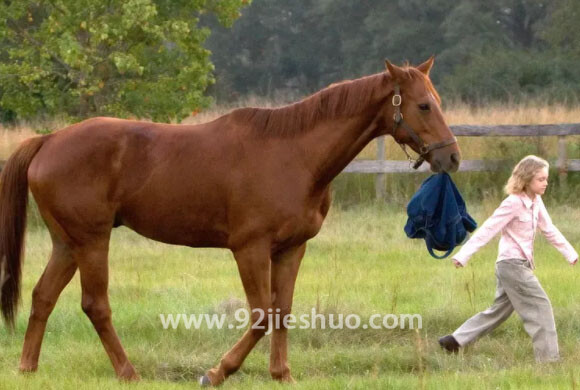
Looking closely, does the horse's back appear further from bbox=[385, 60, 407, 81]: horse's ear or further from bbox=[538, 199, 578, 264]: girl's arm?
bbox=[538, 199, 578, 264]: girl's arm

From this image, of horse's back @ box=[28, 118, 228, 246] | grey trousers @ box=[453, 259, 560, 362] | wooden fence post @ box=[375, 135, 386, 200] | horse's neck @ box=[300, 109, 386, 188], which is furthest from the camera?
wooden fence post @ box=[375, 135, 386, 200]

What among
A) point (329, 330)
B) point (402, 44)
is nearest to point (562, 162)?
point (329, 330)

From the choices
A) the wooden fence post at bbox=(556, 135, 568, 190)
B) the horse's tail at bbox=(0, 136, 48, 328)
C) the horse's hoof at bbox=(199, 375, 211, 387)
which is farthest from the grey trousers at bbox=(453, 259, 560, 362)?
the wooden fence post at bbox=(556, 135, 568, 190)

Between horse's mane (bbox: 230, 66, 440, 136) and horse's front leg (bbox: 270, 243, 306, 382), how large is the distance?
0.78 metres

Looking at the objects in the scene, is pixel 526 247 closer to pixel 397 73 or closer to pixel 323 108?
pixel 397 73

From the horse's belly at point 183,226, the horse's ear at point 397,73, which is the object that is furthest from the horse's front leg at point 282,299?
the horse's ear at point 397,73

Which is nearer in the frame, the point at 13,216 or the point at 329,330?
the point at 13,216

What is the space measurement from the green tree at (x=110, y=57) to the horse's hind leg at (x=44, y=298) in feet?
28.6

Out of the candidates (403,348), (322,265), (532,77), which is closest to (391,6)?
(532,77)

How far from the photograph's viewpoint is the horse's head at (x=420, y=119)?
6758 mm

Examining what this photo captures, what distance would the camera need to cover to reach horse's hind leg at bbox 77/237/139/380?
7.14 meters

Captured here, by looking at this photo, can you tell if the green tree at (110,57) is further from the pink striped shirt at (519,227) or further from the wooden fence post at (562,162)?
the pink striped shirt at (519,227)

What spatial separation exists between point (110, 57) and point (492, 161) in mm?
5994

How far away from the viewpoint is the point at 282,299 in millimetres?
7000
